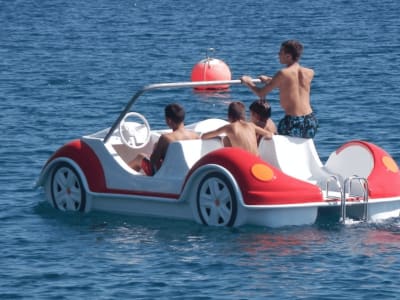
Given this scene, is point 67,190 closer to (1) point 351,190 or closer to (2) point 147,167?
(2) point 147,167

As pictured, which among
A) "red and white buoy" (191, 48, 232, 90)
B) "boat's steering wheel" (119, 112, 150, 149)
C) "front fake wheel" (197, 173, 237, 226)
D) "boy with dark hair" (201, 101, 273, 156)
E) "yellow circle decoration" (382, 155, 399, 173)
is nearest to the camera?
"front fake wheel" (197, 173, 237, 226)

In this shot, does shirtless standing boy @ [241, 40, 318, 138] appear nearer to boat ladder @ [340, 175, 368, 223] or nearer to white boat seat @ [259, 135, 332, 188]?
white boat seat @ [259, 135, 332, 188]

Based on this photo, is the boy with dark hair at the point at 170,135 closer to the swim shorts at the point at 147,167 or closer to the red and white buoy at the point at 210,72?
the swim shorts at the point at 147,167

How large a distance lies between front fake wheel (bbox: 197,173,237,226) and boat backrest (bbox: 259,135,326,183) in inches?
33.9

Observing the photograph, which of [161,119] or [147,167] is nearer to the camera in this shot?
[147,167]

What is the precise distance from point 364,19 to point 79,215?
35916 millimetres

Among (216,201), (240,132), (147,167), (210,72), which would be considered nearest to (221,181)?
(216,201)

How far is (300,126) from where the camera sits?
1543cm

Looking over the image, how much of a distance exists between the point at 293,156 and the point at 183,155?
116 cm

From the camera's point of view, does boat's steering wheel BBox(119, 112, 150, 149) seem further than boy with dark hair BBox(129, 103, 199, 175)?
Yes

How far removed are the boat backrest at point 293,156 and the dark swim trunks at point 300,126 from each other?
0.54ft

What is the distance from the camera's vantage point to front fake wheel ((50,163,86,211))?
15.8m

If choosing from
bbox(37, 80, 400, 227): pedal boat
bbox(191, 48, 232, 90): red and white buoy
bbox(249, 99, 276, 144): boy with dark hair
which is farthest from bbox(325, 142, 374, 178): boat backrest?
bbox(191, 48, 232, 90): red and white buoy

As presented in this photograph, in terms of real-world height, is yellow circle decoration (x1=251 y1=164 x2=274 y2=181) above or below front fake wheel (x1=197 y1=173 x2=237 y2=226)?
Answer: above
